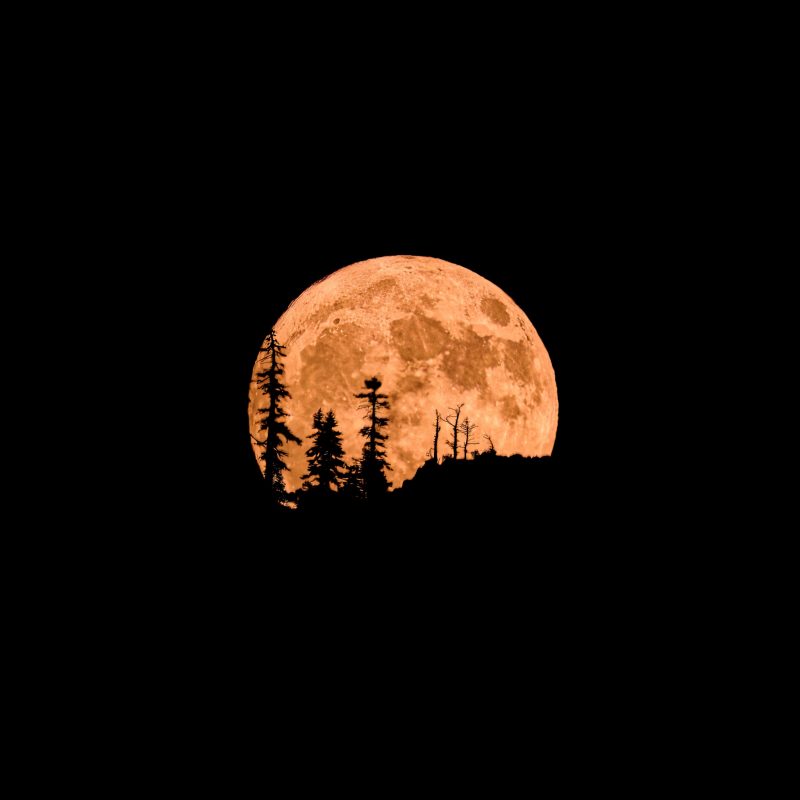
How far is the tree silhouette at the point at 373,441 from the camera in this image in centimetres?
1497

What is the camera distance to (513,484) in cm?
1543

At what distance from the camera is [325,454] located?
15.1 metres

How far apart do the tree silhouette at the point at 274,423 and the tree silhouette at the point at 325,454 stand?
848 mm

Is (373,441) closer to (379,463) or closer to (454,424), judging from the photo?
(379,463)

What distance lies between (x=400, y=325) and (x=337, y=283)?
2117mm

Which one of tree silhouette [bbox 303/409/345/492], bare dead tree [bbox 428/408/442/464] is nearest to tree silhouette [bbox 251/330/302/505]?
tree silhouette [bbox 303/409/345/492]

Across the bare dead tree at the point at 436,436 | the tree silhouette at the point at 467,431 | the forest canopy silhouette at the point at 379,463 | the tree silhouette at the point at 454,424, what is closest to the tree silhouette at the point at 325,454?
the forest canopy silhouette at the point at 379,463

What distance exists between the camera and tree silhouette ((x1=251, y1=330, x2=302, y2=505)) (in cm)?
1591

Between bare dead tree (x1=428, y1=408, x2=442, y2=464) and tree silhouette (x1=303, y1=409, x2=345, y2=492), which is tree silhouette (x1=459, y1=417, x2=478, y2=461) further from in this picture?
tree silhouette (x1=303, y1=409, x2=345, y2=492)

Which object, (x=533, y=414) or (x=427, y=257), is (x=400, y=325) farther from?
(x=533, y=414)

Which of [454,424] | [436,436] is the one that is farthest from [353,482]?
[454,424]

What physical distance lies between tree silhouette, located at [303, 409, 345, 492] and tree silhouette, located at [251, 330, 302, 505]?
848mm

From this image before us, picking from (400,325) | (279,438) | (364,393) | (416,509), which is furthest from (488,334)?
(279,438)

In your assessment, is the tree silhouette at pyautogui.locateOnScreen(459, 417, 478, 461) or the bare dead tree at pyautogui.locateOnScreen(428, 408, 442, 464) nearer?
the bare dead tree at pyautogui.locateOnScreen(428, 408, 442, 464)
